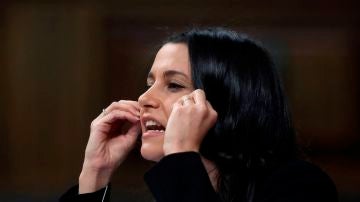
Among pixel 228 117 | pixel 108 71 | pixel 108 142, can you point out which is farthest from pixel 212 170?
pixel 108 71

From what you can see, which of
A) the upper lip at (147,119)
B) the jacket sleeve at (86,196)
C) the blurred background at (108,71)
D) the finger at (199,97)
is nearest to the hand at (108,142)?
the jacket sleeve at (86,196)

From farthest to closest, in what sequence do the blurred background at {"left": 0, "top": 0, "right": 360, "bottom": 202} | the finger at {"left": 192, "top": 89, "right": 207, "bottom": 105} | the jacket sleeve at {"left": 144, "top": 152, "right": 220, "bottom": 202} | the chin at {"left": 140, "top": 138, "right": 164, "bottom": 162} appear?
the blurred background at {"left": 0, "top": 0, "right": 360, "bottom": 202}, the chin at {"left": 140, "top": 138, "right": 164, "bottom": 162}, the finger at {"left": 192, "top": 89, "right": 207, "bottom": 105}, the jacket sleeve at {"left": 144, "top": 152, "right": 220, "bottom": 202}

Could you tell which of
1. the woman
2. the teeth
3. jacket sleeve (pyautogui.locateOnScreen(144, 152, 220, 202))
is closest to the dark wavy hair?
the woman

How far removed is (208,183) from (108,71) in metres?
1.25

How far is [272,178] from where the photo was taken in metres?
1.06

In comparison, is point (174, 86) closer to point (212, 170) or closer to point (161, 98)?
point (161, 98)

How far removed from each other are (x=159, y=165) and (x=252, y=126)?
28 cm

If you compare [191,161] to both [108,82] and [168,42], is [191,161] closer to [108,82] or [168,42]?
[168,42]

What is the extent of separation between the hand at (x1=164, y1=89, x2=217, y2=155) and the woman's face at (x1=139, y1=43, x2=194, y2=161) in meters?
0.13

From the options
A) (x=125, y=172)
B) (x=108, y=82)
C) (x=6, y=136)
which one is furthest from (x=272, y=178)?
(x=6, y=136)

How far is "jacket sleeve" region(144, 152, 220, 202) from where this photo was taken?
919mm

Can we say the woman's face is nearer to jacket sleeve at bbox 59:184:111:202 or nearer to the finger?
the finger

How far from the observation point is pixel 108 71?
212 cm

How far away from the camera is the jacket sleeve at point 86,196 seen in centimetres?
130
